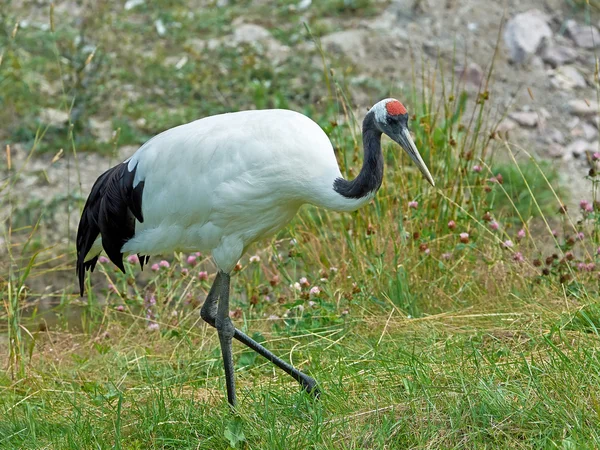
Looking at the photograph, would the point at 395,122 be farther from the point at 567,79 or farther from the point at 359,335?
the point at 567,79

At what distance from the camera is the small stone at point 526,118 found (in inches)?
301

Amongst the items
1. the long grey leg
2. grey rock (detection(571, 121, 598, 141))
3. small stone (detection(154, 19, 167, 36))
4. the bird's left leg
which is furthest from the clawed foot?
small stone (detection(154, 19, 167, 36))

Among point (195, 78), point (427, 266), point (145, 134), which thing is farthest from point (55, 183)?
point (427, 266)

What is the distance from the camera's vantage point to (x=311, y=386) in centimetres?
415

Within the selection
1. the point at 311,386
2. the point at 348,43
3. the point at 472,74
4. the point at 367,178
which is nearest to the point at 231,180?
the point at 367,178

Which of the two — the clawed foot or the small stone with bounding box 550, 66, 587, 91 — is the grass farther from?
the small stone with bounding box 550, 66, 587, 91

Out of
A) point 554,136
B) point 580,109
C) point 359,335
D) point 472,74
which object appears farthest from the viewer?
point 472,74

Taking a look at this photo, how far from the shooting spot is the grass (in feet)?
11.8

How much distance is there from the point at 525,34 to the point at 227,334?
16.4ft

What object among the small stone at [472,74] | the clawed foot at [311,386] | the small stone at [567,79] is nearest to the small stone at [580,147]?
the small stone at [567,79]

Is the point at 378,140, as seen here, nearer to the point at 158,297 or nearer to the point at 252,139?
the point at 252,139

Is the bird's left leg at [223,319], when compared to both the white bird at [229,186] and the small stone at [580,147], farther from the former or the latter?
the small stone at [580,147]

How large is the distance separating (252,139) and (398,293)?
4.39ft

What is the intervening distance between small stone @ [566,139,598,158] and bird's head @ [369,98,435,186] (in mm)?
3625
